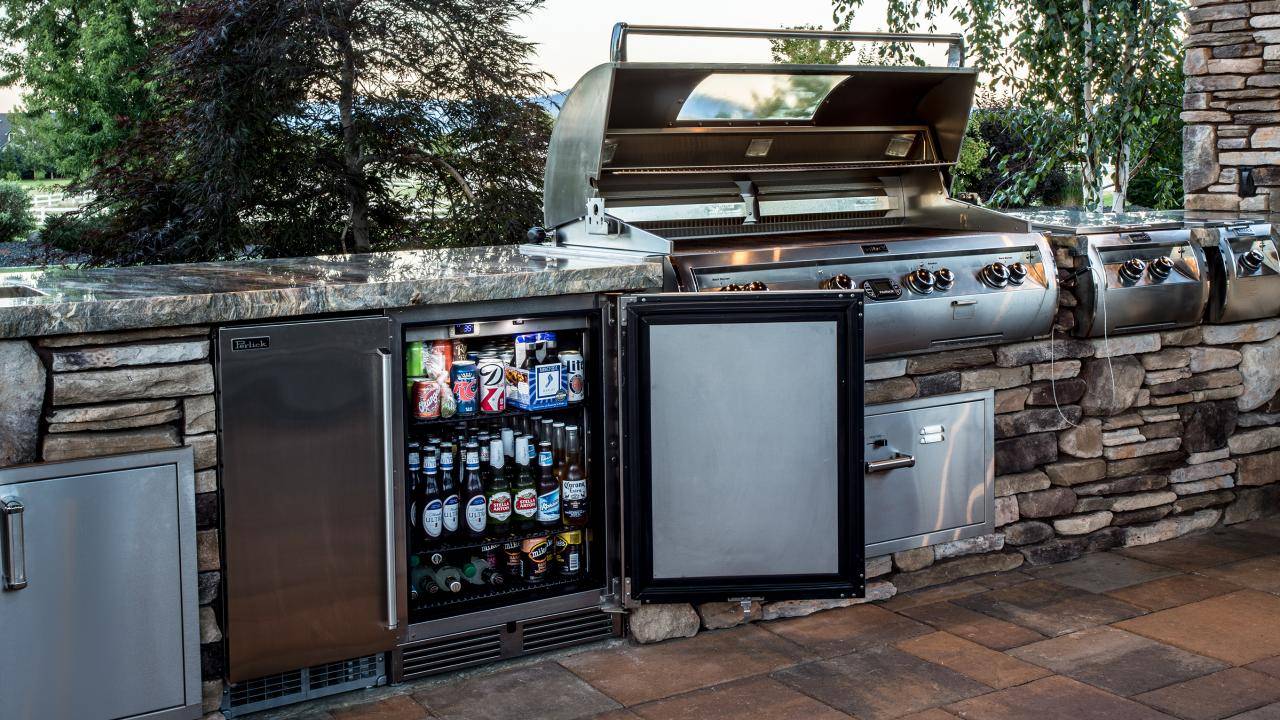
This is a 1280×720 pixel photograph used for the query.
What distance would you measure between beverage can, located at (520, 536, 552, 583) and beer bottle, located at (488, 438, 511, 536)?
0.30 feet

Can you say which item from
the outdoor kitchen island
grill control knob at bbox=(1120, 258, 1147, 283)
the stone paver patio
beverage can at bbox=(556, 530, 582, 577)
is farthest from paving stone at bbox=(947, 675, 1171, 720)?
grill control knob at bbox=(1120, 258, 1147, 283)

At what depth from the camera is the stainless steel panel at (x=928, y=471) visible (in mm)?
3662

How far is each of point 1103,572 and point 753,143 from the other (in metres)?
1.88

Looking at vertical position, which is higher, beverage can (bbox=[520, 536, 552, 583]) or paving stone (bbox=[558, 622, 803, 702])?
beverage can (bbox=[520, 536, 552, 583])

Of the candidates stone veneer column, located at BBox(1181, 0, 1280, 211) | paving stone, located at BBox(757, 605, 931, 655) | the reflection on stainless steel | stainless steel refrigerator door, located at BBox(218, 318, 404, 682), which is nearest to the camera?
stainless steel refrigerator door, located at BBox(218, 318, 404, 682)

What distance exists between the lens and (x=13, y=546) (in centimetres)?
240

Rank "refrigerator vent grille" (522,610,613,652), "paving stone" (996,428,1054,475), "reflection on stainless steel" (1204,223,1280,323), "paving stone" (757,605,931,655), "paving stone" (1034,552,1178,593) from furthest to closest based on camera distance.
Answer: "reflection on stainless steel" (1204,223,1280,323)
"paving stone" (996,428,1054,475)
"paving stone" (1034,552,1178,593)
"paving stone" (757,605,931,655)
"refrigerator vent grille" (522,610,613,652)

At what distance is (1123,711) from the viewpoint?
9.38 ft

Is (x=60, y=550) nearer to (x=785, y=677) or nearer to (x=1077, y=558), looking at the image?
(x=785, y=677)

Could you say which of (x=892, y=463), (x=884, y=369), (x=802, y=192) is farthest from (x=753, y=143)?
(x=892, y=463)

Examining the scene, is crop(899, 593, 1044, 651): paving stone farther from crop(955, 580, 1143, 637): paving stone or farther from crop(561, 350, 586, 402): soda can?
crop(561, 350, 586, 402): soda can

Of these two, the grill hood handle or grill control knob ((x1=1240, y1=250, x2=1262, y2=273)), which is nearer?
the grill hood handle

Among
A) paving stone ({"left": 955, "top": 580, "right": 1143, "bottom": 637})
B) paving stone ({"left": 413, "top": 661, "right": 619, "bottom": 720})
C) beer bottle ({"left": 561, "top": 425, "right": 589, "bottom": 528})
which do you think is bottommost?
paving stone ({"left": 413, "top": 661, "right": 619, "bottom": 720})

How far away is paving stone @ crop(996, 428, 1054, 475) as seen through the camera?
13.0ft
